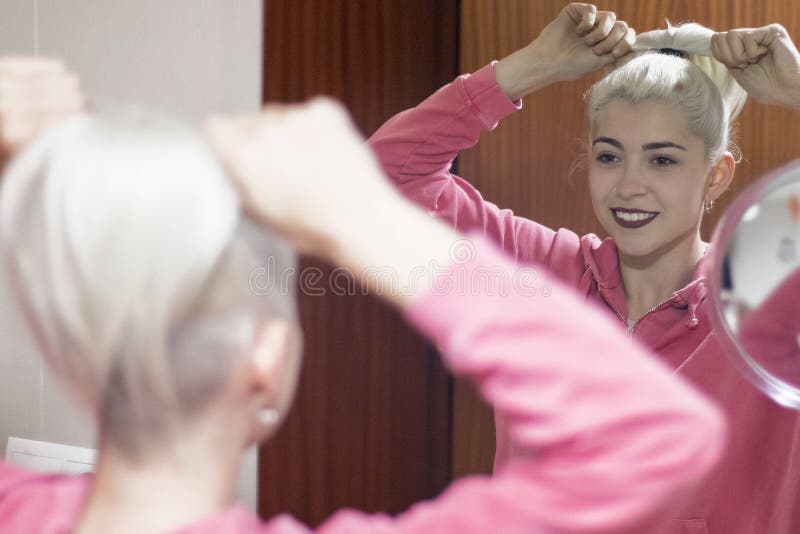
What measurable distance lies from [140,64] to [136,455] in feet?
2.98

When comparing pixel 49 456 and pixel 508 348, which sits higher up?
pixel 508 348

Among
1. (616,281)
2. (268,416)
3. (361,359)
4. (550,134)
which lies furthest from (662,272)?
(268,416)

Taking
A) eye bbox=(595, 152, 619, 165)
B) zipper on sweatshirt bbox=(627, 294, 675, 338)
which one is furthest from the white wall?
zipper on sweatshirt bbox=(627, 294, 675, 338)

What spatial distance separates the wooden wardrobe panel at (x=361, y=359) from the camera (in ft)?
4.23

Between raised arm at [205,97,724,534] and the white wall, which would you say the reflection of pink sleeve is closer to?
raised arm at [205,97,724,534]

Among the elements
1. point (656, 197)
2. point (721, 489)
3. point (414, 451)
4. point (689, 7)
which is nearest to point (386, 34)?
point (689, 7)

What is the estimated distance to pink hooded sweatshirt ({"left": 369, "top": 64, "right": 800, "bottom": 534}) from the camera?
0.88 m

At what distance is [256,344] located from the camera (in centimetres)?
44

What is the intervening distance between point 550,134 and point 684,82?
362mm

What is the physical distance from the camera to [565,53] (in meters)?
1.07

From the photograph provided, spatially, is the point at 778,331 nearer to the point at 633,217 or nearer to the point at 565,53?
the point at 633,217

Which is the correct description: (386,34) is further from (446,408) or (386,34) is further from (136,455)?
(136,455)

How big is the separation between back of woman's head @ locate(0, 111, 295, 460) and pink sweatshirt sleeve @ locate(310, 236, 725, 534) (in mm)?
96

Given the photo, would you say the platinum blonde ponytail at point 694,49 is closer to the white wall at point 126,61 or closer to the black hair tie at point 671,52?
the black hair tie at point 671,52
